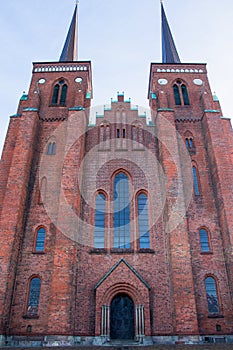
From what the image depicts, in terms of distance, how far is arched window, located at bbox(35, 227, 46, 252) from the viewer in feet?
58.3

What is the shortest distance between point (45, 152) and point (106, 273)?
8.85m

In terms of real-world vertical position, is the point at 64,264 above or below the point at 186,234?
below

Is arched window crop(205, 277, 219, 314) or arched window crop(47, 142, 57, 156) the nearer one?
arched window crop(205, 277, 219, 314)

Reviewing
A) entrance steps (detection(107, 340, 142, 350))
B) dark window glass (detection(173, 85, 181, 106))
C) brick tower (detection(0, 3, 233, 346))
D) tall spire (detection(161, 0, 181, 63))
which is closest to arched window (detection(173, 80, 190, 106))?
dark window glass (detection(173, 85, 181, 106))

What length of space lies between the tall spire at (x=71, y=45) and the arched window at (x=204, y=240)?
60.7 ft

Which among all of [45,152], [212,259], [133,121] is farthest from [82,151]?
[212,259]

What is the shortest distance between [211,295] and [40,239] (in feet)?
32.2

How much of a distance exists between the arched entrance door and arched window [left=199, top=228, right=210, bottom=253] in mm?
5023

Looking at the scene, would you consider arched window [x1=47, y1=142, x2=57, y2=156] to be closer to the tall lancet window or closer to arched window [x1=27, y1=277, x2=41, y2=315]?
the tall lancet window

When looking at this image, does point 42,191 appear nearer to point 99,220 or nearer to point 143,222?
point 99,220

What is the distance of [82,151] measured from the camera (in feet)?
67.2

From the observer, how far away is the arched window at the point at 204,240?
18.0 metres

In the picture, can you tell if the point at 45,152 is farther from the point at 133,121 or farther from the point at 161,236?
the point at 161,236

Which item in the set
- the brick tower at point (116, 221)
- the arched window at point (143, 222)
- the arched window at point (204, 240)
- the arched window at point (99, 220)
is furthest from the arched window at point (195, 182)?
the arched window at point (99, 220)
